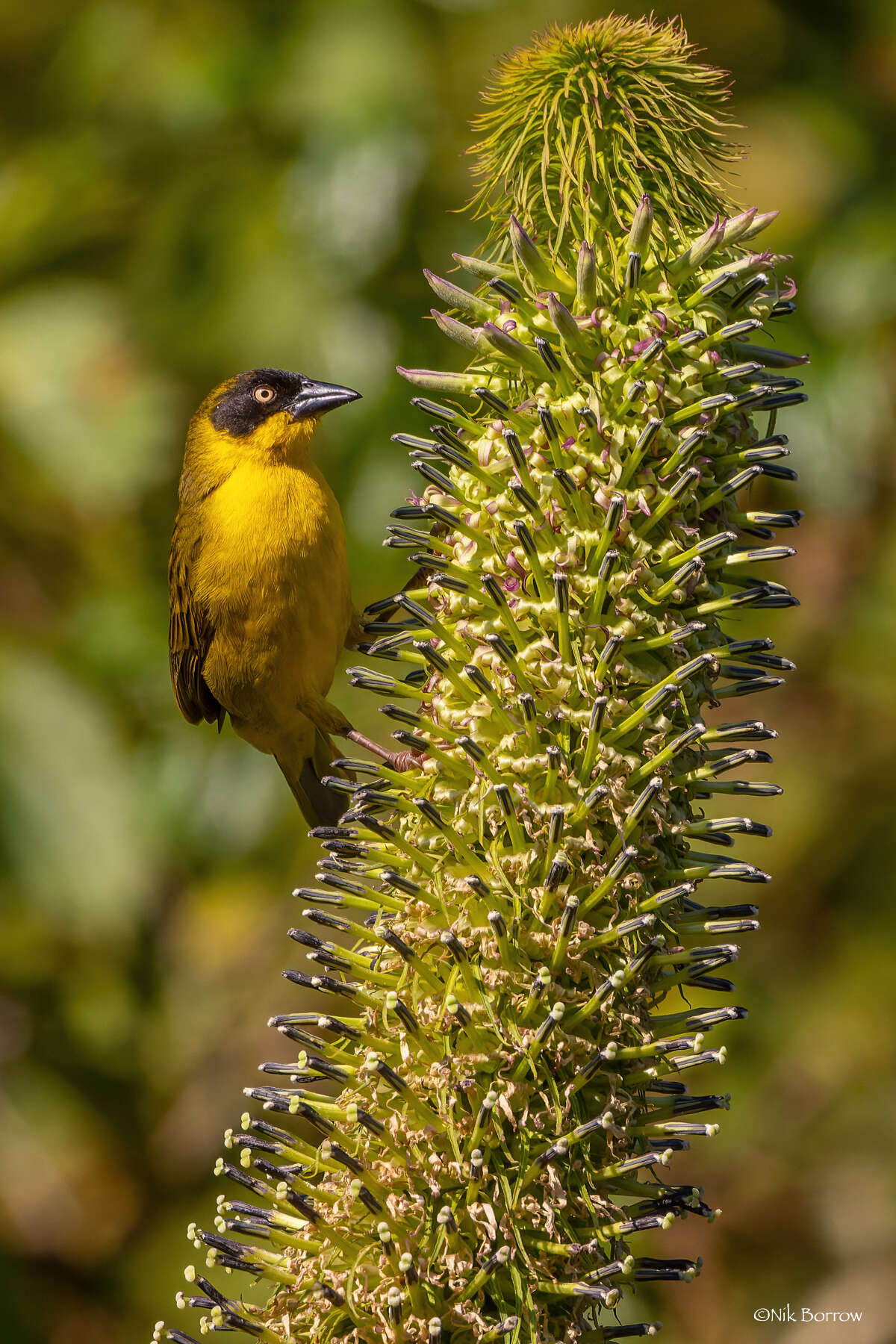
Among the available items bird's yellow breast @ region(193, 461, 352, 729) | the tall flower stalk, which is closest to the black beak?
bird's yellow breast @ region(193, 461, 352, 729)

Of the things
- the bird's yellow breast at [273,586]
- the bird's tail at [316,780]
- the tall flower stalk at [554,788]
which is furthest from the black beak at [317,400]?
the tall flower stalk at [554,788]

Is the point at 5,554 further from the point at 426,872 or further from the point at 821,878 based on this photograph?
the point at 426,872

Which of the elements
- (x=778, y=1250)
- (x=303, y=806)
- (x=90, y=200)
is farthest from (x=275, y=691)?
(x=778, y=1250)

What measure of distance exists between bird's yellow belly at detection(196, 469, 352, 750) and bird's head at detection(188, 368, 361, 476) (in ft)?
0.39

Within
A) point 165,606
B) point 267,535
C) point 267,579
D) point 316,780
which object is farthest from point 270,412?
point 165,606

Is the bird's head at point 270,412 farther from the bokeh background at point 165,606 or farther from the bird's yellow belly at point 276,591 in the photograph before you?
the bokeh background at point 165,606

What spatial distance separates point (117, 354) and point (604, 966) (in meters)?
4.88

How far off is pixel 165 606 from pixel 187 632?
1319 millimetres

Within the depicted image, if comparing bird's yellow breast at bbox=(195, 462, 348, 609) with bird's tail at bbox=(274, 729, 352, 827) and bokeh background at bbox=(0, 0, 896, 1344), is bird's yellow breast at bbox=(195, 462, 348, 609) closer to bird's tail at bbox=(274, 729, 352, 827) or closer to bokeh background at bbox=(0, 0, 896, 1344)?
bokeh background at bbox=(0, 0, 896, 1344)

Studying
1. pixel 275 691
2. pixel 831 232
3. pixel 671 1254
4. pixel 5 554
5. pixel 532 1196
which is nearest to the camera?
pixel 532 1196

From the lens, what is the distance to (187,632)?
211 inches

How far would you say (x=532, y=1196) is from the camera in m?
2.54

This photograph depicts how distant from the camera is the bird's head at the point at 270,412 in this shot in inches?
205

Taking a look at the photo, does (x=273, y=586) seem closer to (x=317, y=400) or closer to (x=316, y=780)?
(x=317, y=400)
